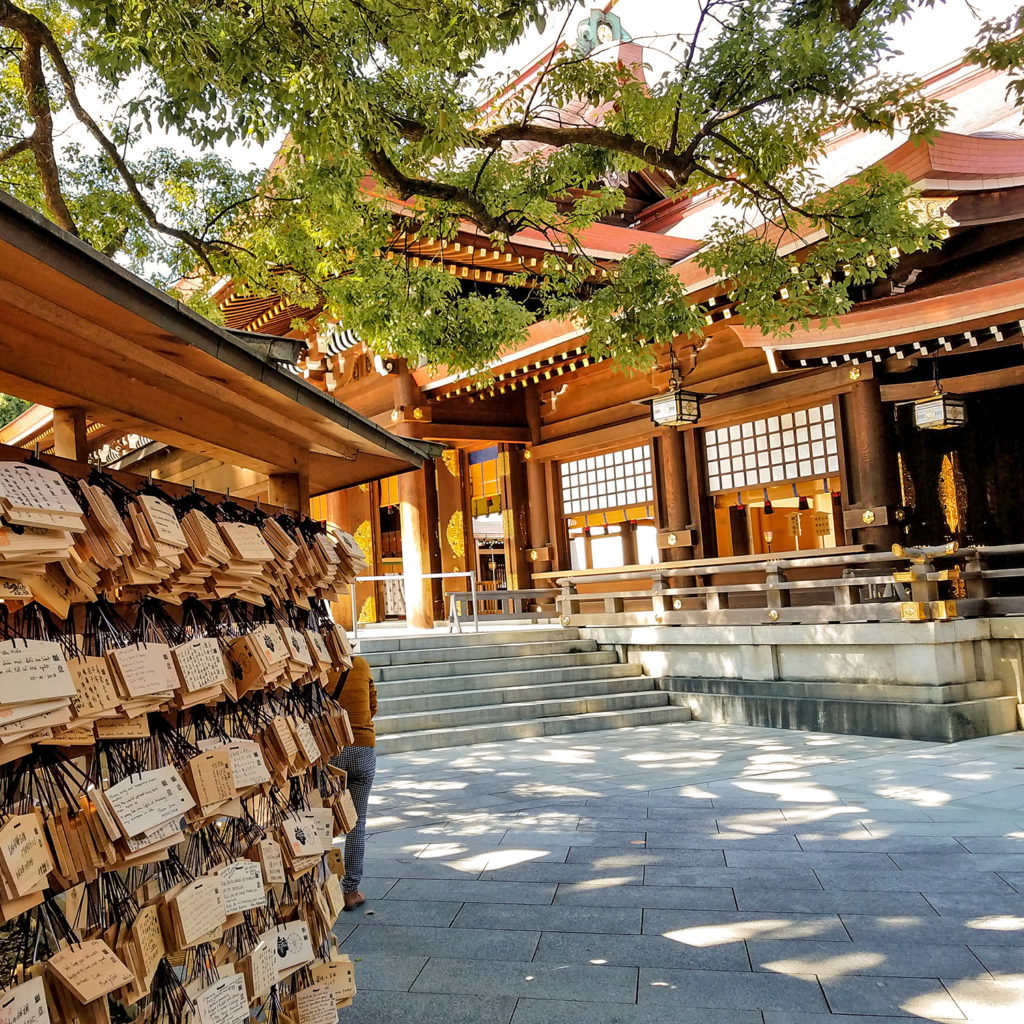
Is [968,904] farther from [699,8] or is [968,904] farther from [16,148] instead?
[16,148]

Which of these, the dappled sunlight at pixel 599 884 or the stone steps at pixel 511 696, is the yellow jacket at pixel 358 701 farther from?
the stone steps at pixel 511 696

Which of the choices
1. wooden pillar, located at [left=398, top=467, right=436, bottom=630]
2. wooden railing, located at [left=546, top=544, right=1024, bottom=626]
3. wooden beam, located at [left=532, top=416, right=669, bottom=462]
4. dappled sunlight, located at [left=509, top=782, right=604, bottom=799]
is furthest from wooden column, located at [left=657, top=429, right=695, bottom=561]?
dappled sunlight, located at [left=509, top=782, right=604, bottom=799]

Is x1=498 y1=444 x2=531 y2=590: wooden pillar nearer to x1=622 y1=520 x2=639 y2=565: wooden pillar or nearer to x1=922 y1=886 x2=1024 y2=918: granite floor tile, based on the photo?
x1=622 y1=520 x2=639 y2=565: wooden pillar

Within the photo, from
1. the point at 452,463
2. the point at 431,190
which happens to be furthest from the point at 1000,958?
the point at 452,463

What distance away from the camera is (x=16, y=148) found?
9.21 meters

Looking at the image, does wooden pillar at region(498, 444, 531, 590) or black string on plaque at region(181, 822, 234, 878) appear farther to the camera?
wooden pillar at region(498, 444, 531, 590)

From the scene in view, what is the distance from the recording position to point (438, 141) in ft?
21.6

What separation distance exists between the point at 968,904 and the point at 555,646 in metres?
8.76

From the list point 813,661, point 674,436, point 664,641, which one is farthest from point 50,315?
point 674,436

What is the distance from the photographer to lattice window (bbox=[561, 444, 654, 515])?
50.4 feet

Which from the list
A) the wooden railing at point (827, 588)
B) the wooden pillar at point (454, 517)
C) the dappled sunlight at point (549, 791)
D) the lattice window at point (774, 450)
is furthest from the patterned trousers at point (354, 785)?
the wooden pillar at point (454, 517)

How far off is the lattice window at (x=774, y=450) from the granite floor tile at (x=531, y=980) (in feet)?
32.0

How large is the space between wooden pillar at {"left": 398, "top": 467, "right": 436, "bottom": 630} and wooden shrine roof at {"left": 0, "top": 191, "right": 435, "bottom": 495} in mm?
11095

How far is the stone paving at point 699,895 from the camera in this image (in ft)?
12.0
